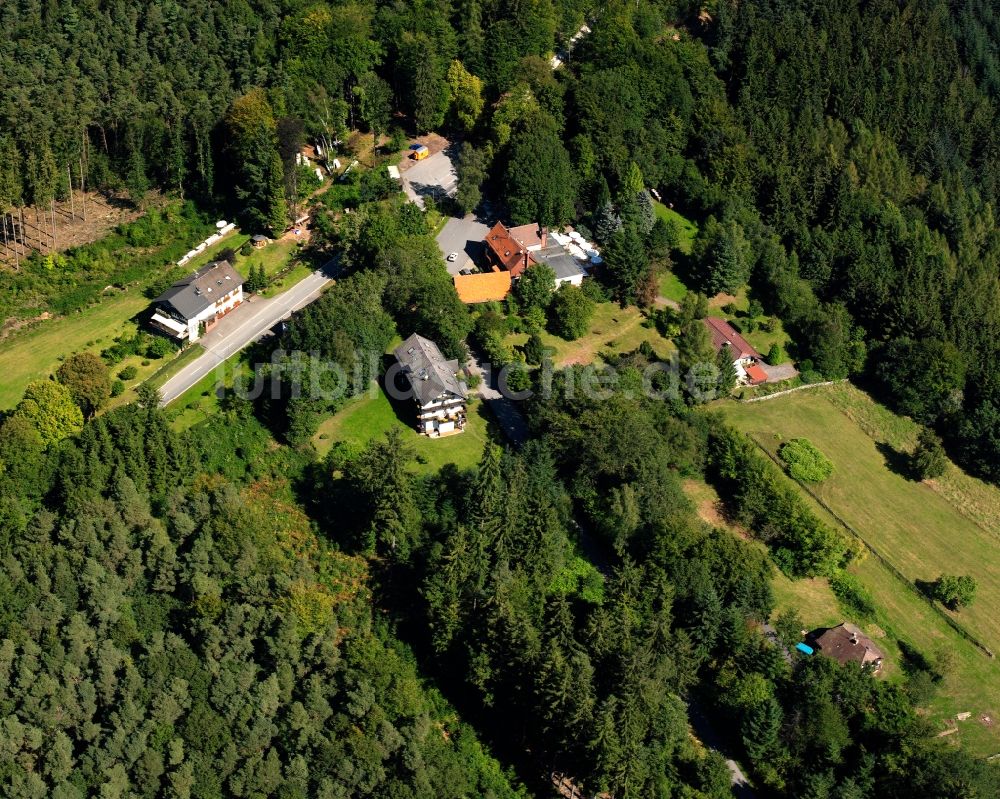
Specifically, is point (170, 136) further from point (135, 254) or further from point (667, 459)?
point (667, 459)

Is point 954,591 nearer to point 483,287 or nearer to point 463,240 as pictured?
point 483,287

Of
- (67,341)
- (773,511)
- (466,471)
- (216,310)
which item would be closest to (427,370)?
(466,471)

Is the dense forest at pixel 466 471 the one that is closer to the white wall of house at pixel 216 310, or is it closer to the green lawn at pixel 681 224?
the green lawn at pixel 681 224

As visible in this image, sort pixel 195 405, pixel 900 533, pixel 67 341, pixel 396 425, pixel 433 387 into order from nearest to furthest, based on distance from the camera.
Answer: pixel 195 405
pixel 433 387
pixel 396 425
pixel 67 341
pixel 900 533

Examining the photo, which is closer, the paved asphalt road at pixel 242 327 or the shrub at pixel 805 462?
the paved asphalt road at pixel 242 327

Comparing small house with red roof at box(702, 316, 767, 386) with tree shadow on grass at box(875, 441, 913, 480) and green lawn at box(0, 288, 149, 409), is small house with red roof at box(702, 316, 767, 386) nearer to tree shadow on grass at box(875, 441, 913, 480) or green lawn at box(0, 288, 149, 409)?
tree shadow on grass at box(875, 441, 913, 480)

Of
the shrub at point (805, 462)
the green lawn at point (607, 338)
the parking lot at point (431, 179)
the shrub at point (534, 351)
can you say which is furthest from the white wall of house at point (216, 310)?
the shrub at point (805, 462)
